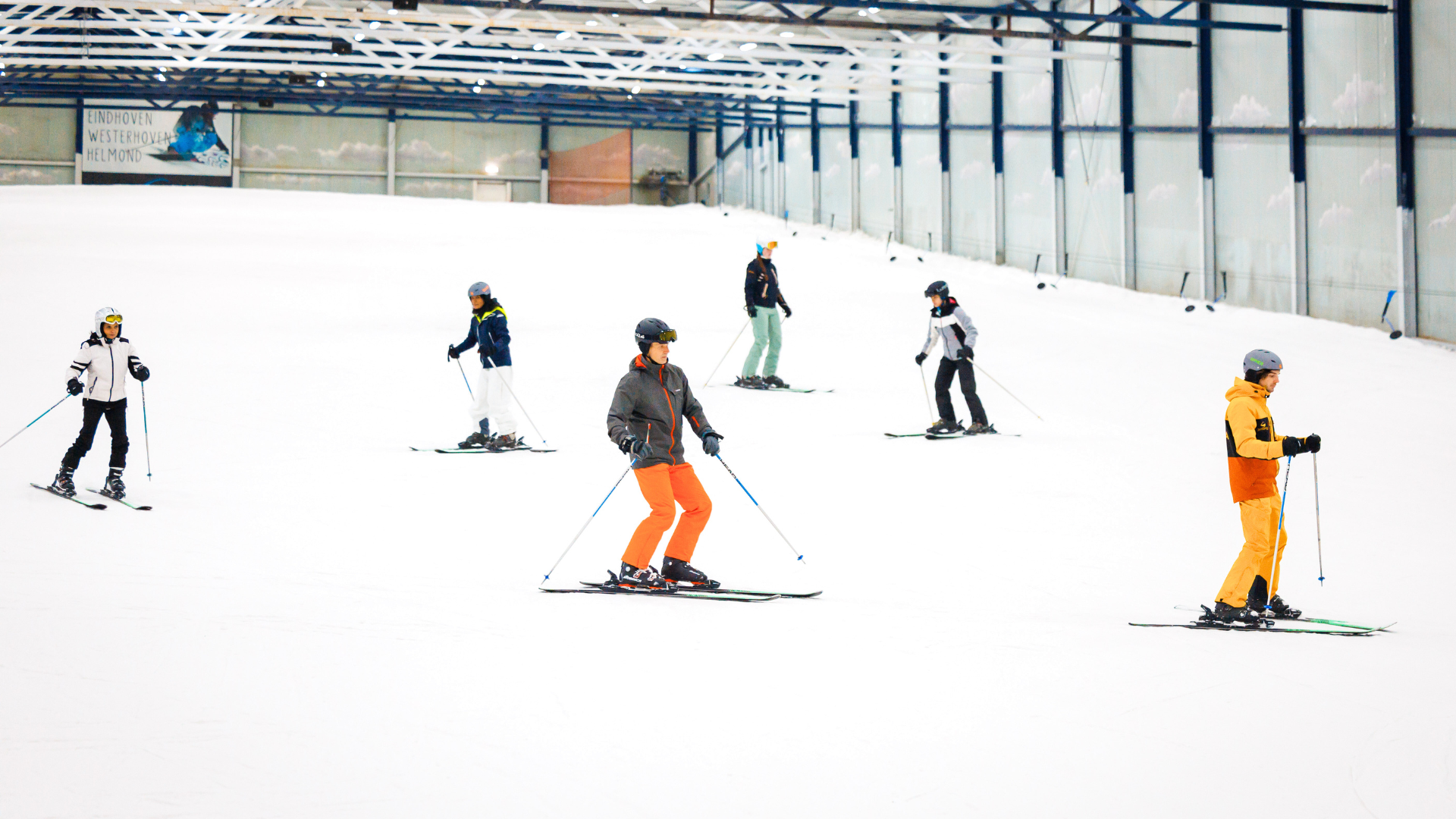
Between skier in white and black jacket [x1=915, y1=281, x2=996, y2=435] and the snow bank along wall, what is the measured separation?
719cm

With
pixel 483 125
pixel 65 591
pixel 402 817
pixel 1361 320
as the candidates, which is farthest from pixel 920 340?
pixel 483 125

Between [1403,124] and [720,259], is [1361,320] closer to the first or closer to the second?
[1403,124]

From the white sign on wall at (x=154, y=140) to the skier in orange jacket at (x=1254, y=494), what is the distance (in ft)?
120

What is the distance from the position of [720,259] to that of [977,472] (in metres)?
11.7

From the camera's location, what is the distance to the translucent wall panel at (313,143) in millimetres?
36594

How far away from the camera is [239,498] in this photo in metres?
7.24

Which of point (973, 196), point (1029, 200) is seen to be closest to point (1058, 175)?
point (1029, 200)

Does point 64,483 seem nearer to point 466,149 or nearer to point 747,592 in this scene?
point 747,592

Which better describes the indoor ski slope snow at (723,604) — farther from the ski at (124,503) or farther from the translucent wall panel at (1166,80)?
the translucent wall panel at (1166,80)

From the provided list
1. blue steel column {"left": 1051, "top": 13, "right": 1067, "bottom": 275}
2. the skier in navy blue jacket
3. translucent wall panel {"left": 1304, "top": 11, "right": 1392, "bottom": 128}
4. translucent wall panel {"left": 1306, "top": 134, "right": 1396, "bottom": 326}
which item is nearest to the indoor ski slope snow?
the skier in navy blue jacket

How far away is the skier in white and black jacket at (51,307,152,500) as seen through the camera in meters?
7.07

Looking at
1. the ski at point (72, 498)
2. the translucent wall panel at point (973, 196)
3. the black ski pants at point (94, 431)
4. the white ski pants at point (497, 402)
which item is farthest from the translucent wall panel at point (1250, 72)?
the ski at point (72, 498)

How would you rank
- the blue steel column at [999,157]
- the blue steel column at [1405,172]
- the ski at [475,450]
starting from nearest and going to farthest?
the ski at [475,450], the blue steel column at [1405,172], the blue steel column at [999,157]

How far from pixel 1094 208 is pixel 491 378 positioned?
14.2 meters
